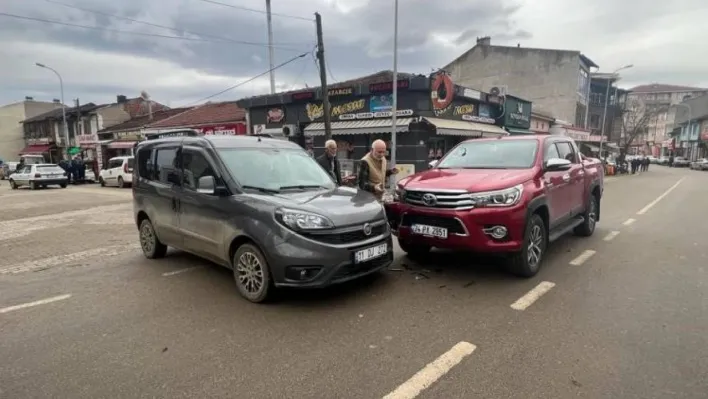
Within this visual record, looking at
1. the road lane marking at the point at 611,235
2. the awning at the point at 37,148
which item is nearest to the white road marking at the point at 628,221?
the road lane marking at the point at 611,235

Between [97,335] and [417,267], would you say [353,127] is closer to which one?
[417,267]

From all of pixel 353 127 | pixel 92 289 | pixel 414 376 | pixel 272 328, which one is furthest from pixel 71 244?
pixel 353 127

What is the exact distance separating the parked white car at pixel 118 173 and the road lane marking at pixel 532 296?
73.4 ft

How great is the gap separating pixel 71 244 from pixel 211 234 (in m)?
4.72

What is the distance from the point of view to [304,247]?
3.95 meters

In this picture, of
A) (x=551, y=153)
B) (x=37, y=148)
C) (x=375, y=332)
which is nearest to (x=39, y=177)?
(x=375, y=332)

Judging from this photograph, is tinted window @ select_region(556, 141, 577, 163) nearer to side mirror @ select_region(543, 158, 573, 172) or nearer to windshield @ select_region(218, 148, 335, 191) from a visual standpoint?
side mirror @ select_region(543, 158, 573, 172)

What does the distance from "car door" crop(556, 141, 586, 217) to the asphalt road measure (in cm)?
82

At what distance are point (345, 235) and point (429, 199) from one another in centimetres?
134

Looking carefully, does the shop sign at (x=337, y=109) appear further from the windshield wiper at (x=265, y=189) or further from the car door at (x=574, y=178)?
the windshield wiper at (x=265, y=189)

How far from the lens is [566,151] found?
6.64m

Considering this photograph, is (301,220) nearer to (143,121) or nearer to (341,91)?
(341,91)

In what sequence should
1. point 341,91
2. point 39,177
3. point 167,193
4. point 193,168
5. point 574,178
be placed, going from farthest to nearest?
point 39,177 < point 341,91 < point 574,178 < point 167,193 < point 193,168

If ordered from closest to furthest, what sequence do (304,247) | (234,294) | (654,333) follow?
(654,333) → (304,247) → (234,294)
